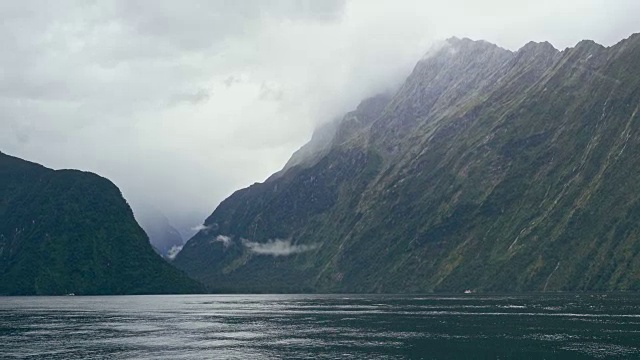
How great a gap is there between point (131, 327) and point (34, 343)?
162 feet

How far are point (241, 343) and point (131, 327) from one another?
57727mm

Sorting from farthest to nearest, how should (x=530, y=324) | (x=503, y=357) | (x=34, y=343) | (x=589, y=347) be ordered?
(x=530, y=324) → (x=34, y=343) → (x=589, y=347) → (x=503, y=357)

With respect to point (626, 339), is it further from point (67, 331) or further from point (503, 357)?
point (67, 331)

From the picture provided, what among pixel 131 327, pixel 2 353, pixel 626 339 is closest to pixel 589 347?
pixel 626 339

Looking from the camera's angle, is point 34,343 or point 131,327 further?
point 131,327

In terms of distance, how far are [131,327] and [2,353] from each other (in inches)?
2628

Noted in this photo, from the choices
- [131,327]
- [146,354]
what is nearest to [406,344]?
[146,354]

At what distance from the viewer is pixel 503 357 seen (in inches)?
4528

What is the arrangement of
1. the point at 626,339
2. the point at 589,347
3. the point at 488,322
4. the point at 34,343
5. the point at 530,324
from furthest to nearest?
the point at 488,322 < the point at 530,324 < the point at 34,343 < the point at 626,339 < the point at 589,347

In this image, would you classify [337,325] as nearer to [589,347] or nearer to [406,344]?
[406,344]

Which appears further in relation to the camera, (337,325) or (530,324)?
(337,325)

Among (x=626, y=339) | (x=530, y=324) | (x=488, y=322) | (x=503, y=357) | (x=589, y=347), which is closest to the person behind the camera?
(x=503, y=357)

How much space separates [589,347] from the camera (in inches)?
4843

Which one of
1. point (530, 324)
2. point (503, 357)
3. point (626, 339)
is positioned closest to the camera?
point (503, 357)
